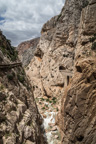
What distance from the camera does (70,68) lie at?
29266mm

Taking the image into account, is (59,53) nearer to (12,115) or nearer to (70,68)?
(70,68)

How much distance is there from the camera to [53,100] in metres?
28.9

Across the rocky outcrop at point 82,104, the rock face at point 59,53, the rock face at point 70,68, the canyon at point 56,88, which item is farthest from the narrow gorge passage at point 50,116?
the rocky outcrop at point 82,104

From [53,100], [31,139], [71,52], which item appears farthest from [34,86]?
[31,139]

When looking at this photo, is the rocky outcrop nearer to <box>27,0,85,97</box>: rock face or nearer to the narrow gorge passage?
the narrow gorge passage

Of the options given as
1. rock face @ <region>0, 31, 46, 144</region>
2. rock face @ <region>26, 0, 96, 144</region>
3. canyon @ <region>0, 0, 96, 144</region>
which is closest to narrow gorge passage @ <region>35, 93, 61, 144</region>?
canyon @ <region>0, 0, 96, 144</region>

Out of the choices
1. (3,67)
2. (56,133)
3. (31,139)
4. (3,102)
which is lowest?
(56,133)

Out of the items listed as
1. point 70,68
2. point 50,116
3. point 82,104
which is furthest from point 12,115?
point 70,68

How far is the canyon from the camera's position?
39.3ft

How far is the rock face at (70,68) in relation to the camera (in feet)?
48.4

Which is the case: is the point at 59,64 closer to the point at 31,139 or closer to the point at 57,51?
the point at 57,51

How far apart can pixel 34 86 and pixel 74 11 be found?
996 inches

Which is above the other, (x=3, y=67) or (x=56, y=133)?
(x=3, y=67)

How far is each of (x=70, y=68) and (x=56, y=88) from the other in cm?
667
